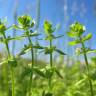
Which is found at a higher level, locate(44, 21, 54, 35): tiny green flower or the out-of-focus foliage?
locate(44, 21, 54, 35): tiny green flower

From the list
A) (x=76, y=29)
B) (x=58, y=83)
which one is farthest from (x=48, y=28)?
(x=58, y=83)

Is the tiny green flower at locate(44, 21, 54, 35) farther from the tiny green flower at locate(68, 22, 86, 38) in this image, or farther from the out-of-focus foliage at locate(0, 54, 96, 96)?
the out-of-focus foliage at locate(0, 54, 96, 96)

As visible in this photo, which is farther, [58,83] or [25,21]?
[58,83]

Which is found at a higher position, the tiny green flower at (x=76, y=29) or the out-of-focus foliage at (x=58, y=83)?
the tiny green flower at (x=76, y=29)

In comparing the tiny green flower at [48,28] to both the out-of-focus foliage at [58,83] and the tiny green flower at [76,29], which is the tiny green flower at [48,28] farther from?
the out-of-focus foliage at [58,83]

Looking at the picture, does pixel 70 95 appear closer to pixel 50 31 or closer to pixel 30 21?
pixel 50 31

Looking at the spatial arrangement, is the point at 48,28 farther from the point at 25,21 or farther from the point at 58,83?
the point at 58,83

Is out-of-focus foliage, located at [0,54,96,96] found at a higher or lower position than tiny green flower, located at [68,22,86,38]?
lower

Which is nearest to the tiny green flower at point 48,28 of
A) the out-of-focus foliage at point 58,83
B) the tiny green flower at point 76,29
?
the tiny green flower at point 76,29

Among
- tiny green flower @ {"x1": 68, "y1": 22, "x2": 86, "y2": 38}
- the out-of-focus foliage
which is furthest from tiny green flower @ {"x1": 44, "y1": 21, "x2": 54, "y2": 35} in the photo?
the out-of-focus foliage

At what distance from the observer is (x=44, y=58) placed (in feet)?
22.9

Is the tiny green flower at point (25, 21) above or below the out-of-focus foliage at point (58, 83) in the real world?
above

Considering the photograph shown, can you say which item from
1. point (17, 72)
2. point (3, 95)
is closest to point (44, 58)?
point (17, 72)

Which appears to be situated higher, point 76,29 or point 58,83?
point 76,29
